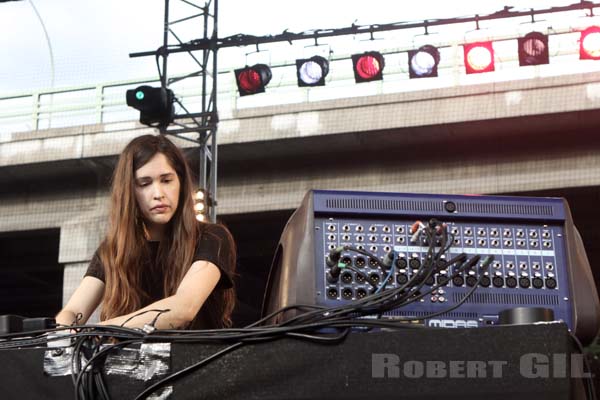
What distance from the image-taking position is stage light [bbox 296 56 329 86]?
31.2ft

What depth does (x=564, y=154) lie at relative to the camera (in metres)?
10.5

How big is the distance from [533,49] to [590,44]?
0.58 metres

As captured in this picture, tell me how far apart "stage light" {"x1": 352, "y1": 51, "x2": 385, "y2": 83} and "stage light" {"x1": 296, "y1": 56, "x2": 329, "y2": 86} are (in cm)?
35

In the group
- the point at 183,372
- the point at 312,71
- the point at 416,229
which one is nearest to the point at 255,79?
the point at 312,71

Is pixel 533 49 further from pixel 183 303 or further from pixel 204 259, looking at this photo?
pixel 183 303

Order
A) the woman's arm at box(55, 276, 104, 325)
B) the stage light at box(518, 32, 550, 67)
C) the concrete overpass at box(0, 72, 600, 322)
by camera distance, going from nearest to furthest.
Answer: the woman's arm at box(55, 276, 104, 325), the stage light at box(518, 32, 550, 67), the concrete overpass at box(0, 72, 600, 322)

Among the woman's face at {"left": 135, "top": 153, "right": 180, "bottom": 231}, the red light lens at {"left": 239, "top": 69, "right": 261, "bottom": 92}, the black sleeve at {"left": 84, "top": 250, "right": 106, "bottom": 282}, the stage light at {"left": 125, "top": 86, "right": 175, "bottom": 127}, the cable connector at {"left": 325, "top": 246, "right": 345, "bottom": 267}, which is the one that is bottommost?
the cable connector at {"left": 325, "top": 246, "right": 345, "bottom": 267}

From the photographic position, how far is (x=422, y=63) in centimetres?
949

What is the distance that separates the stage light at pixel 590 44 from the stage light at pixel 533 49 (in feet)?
1.39

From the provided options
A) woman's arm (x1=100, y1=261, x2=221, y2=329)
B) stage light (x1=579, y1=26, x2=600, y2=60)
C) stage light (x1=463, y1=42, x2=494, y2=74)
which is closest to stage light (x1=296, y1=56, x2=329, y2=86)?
stage light (x1=463, y1=42, x2=494, y2=74)

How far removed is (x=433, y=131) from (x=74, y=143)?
4.49 m

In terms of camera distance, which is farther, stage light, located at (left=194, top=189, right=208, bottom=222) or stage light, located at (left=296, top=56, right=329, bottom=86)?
stage light, located at (left=296, top=56, right=329, bottom=86)

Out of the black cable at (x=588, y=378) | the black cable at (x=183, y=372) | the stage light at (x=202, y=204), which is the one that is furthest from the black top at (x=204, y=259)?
the stage light at (x=202, y=204)

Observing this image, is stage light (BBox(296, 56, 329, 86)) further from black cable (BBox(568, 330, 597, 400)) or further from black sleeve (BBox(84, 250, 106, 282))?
black cable (BBox(568, 330, 597, 400))
